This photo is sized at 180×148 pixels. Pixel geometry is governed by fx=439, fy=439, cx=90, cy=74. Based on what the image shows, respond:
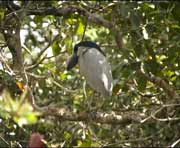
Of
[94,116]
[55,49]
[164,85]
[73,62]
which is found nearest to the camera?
[94,116]

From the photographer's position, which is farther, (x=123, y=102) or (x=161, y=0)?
(x=123, y=102)

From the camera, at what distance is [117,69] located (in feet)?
6.51

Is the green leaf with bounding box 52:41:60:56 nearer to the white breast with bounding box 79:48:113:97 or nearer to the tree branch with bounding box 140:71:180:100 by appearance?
the white breast with bounding box 79:48:113:97

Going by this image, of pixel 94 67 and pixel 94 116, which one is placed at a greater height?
pixel 94 67

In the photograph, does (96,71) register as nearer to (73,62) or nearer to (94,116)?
(73,62)

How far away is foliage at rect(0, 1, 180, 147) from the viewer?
1.80 metres

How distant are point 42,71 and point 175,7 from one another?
1.15 metres

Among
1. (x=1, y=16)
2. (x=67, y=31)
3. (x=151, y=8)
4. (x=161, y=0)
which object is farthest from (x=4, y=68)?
(x=161, y=0)

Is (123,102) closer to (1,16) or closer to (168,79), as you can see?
(168,79)

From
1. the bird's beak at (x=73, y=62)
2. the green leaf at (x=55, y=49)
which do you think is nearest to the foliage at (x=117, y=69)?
the green leaf at (x=55, y=49)

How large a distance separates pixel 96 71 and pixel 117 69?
0.19m

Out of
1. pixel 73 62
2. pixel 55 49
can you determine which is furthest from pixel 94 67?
pixel 55 49

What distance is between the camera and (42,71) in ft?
8.67

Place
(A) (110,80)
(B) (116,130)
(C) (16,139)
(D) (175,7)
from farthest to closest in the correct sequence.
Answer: (B) (116,130)
(C) (16,139)
(A) (110,80)
(D) (175,7)
